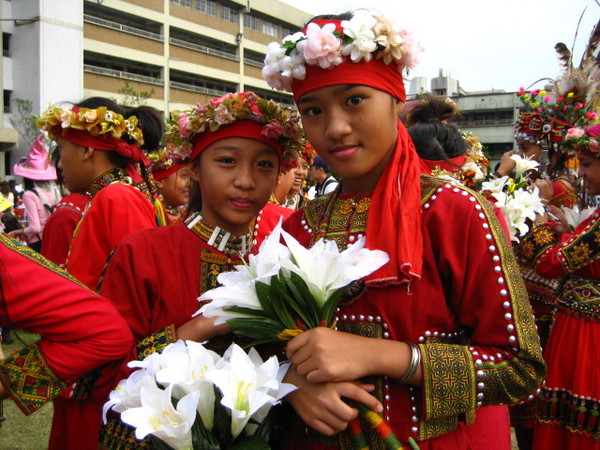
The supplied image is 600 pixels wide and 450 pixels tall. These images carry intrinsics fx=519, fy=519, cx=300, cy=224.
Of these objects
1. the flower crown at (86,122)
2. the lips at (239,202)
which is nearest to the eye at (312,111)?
the lips at (239,202)

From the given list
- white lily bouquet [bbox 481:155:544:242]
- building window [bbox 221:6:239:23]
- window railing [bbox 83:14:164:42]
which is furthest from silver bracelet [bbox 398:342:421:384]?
building window [bbox 221:6:239:23]

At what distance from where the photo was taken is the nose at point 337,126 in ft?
5.13

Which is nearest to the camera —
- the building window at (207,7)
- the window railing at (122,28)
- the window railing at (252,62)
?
the window railing at (122,28)

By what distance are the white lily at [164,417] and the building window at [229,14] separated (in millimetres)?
39970

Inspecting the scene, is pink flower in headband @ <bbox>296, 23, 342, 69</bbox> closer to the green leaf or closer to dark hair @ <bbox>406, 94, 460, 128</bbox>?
the green leaf

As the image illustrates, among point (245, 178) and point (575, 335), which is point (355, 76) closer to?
point (245, 178)

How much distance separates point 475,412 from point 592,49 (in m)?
3.81

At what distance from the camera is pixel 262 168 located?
218cm

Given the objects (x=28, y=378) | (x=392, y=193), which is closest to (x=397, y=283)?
(x=392, y=193)

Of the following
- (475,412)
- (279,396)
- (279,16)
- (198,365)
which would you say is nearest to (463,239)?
(475,412)

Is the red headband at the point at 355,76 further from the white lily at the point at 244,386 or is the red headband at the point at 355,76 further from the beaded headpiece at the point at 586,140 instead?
the beaded headpiece at the point at 586,140

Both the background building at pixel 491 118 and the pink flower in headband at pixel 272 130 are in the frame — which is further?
the background building at pixel 491 118

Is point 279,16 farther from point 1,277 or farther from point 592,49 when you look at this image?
point 1,277

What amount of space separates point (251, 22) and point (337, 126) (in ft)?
136
